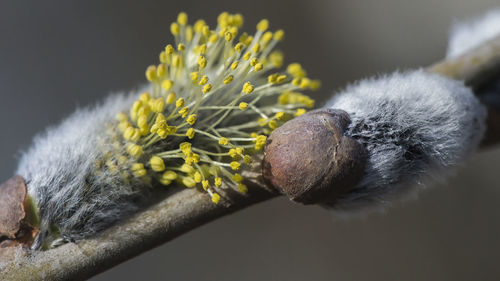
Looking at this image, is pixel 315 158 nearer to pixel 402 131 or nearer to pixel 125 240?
pixel 402 131

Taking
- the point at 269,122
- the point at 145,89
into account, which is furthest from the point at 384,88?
the point at 145,89

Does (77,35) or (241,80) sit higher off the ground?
(77,35)

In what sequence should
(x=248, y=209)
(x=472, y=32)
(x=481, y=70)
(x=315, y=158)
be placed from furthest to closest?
(x=248, y=209)
(x=472, y=32)
(x=481, y=70)
(x=315, y=158)

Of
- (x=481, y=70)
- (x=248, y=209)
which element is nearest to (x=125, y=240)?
(x=481, y=70)

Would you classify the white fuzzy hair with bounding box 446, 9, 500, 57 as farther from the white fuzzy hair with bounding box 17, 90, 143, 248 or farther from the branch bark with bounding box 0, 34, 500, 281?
the white fuzzy hair with bounding box 17, 90, 143, 248

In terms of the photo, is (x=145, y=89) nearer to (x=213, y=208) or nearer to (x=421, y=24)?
(x=213, y=208)

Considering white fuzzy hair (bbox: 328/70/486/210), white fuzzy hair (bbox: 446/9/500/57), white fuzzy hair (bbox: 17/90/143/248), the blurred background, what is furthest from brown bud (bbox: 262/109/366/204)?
the blurred background
